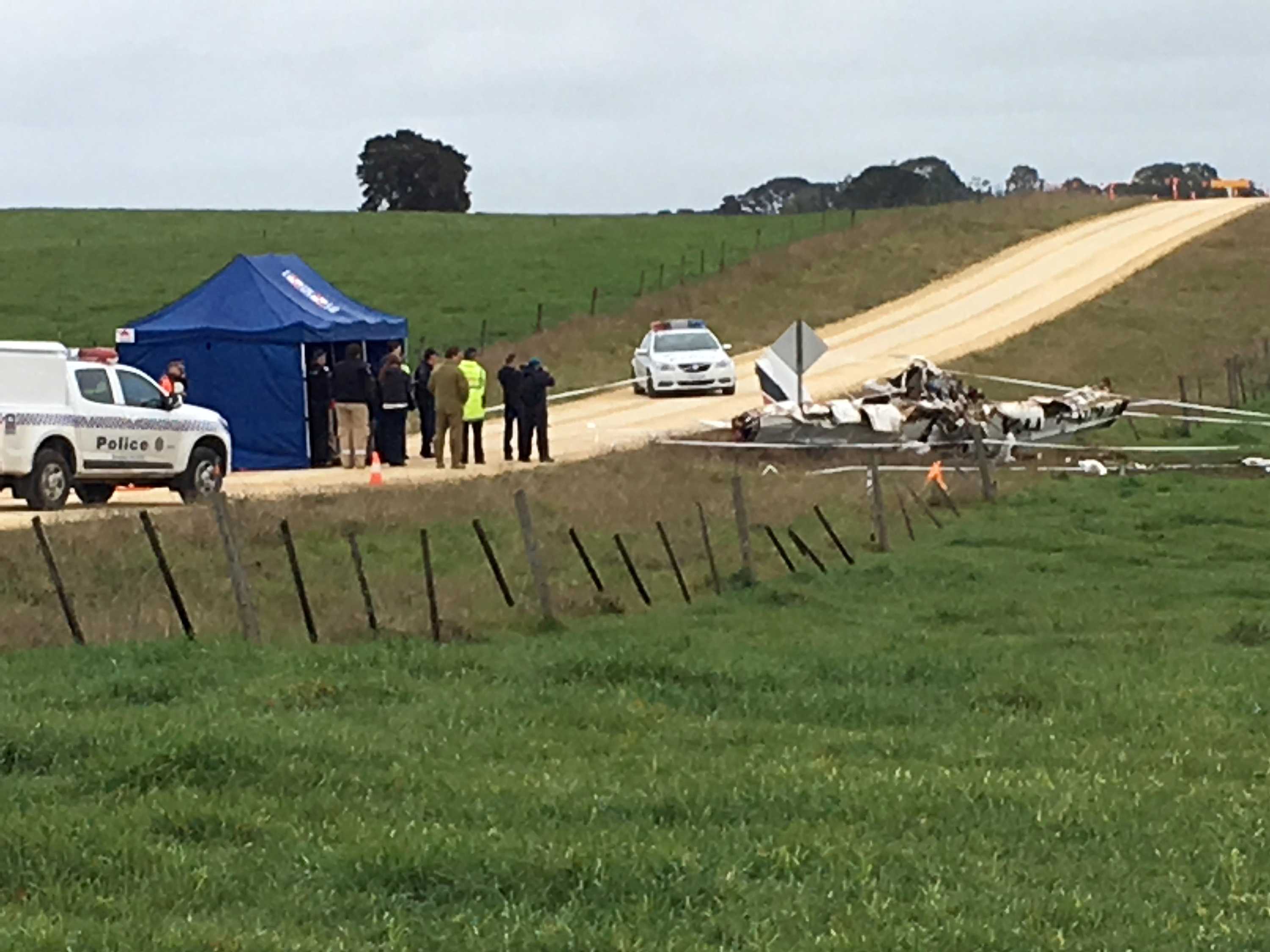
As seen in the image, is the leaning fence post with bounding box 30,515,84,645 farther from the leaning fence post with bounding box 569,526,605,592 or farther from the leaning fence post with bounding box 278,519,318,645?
the leaning fence post with bounding box 569,526,605,592

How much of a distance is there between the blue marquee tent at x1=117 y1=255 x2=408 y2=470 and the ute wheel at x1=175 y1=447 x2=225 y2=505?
418 centimetres

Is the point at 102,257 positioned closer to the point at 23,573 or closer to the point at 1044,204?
the point at 1044,204

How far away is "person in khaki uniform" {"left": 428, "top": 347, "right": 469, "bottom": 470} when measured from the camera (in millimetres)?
28500

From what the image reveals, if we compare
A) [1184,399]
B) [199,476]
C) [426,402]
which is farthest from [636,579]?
[1184,399]

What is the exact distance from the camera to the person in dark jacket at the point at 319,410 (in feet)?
96.4

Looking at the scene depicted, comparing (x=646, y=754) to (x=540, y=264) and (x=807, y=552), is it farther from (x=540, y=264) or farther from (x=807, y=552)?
(x=540, y=264)

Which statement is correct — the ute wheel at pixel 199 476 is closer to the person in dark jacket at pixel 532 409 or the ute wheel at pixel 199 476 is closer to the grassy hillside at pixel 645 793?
the person in dark jacket at pixel 532 409

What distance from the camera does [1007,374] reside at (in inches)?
1836

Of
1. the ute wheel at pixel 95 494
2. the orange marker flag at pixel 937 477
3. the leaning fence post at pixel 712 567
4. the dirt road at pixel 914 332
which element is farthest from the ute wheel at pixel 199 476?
the orange marker flag at pixel 937 477

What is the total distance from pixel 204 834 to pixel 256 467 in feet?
72.3

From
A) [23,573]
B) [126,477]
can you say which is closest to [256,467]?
[126,477]

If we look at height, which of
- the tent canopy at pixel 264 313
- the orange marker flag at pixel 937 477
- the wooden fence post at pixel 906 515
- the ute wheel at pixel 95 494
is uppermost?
the tent canopy at pixel 264 313

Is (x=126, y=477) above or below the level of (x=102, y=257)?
below

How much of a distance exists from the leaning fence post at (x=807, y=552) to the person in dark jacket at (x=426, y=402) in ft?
39.0
